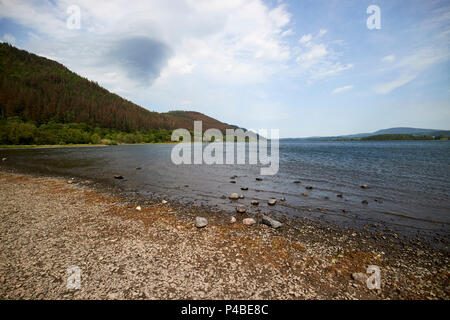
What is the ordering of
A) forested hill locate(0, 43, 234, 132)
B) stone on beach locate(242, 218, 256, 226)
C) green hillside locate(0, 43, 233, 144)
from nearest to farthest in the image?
1. stone on beach locate(242, 218, 256, 226)
2. green hillside locate(0, 43, 233, 144)
3. forested hill locate(0, 43, 234, 132)

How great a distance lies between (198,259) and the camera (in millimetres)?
6730

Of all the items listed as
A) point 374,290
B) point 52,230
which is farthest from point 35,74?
point 374,290

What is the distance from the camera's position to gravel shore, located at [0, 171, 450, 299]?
209 inches

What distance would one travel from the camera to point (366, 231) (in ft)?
31.2

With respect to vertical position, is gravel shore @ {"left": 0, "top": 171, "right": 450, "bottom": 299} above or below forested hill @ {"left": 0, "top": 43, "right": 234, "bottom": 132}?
below

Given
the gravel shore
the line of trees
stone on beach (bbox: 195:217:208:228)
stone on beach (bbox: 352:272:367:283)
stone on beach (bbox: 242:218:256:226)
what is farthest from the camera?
the line of trees

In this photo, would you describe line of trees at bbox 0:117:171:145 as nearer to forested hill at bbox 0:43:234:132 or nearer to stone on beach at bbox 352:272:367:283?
forested hill at bbox 0:43:234:132

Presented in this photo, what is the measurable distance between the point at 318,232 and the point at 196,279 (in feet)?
22.7

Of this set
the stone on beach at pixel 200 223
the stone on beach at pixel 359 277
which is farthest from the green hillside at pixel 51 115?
the stone on beach at pixel 359 277

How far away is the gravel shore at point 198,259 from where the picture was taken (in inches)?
209

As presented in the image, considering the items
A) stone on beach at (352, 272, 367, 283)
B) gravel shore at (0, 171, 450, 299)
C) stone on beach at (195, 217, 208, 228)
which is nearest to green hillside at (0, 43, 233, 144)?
gravel shore at (0, 171, 450, 299)

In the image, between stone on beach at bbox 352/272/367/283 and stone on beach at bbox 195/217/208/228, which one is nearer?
stone on beach at bbox 352/272/367/283
